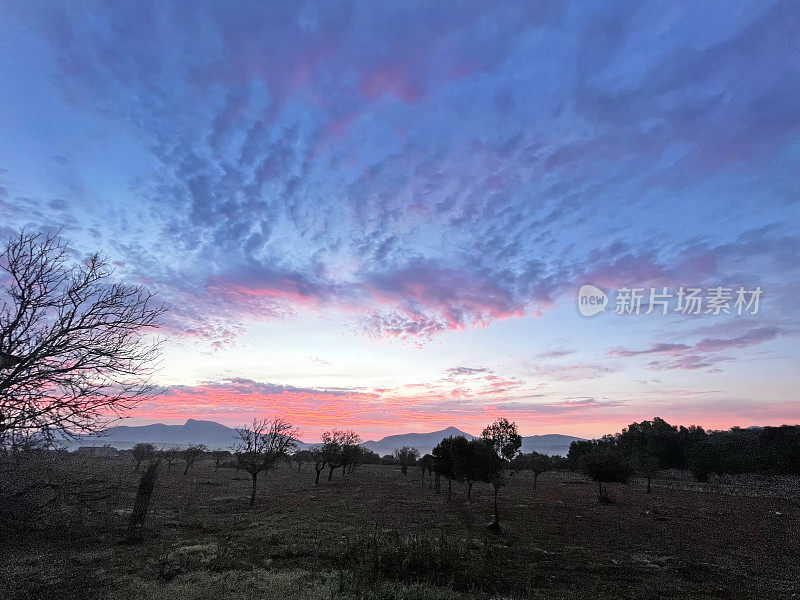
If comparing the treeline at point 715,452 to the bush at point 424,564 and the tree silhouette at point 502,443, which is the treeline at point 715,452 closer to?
the tree silhouette at point 502,443

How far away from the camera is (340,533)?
22469 mm

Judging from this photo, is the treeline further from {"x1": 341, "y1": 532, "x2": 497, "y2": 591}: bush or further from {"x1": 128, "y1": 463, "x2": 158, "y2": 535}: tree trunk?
{"x1": 128, "y1": 463, "x2": 158, "y2": 535}: tree trunk

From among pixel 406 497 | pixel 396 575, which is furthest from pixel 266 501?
pixel 396 575

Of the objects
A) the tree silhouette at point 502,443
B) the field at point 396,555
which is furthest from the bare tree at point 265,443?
the tree silhouette at point 502,443

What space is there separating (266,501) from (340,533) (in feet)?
65.4

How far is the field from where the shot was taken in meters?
13.5

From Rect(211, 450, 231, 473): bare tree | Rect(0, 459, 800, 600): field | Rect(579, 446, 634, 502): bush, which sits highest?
Rect(579, 446, 634, 502): bush

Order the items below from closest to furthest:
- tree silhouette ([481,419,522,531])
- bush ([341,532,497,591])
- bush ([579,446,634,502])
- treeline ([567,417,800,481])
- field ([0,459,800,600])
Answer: field ([0,459,800,600]), bush ([341,532,497,591]), tree silhouette ([481,419,522,531]), bush ([579,446,634,502]), treeline ([567,417,800,481])

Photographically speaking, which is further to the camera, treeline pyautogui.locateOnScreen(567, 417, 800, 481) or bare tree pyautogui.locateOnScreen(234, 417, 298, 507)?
treeline pyautogui.locateOnScreen(567, 417, 800, 481)

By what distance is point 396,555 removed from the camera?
55.0ft

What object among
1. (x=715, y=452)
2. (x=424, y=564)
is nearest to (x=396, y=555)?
(x=424, y=564)

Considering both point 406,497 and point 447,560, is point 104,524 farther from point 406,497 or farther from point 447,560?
point 406,497

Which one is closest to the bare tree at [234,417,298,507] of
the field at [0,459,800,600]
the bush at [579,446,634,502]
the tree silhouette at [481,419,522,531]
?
the field at [0,459,800,600]

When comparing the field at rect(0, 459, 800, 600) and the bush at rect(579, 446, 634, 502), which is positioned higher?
the bush at rect(579, 446, 634, 502)
